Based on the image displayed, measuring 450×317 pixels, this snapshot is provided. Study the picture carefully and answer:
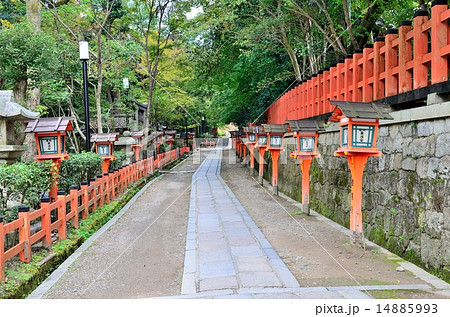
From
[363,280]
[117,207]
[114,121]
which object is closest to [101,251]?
[117,207]

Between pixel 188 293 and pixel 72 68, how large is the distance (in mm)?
13056

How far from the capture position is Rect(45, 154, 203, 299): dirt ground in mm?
4734

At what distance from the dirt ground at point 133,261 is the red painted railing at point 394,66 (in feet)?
16.1

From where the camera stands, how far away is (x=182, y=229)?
8102mm

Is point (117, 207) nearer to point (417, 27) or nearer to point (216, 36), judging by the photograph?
point (417, 27)

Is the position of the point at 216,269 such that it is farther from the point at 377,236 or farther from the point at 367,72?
the point at 367,72

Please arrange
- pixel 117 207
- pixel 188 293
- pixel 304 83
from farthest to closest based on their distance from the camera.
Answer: pixel 304 83 → pixel 117 207 → pixel 188 293

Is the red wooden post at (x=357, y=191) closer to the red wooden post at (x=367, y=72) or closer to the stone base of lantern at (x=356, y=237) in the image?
the stone base of lantern at (x=356, y=237)

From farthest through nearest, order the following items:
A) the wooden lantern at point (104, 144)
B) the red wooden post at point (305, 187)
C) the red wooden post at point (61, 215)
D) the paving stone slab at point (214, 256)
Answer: the wooden lantern at point (104, 144)
the red wooden post at point (305, 187)
the red wooden post at point (61, 215)
the paving stone slab at point (214, 256)

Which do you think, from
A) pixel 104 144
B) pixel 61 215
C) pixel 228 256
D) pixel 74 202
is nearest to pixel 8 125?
pixel 74 202

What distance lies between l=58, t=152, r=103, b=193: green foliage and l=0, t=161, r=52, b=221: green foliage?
1.90m

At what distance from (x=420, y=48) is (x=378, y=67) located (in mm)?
1343

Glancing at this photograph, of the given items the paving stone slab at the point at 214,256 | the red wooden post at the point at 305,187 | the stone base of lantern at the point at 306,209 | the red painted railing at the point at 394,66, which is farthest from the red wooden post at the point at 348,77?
the paving stone slab at the point at 214,256

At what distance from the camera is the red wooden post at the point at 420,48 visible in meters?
5.58
